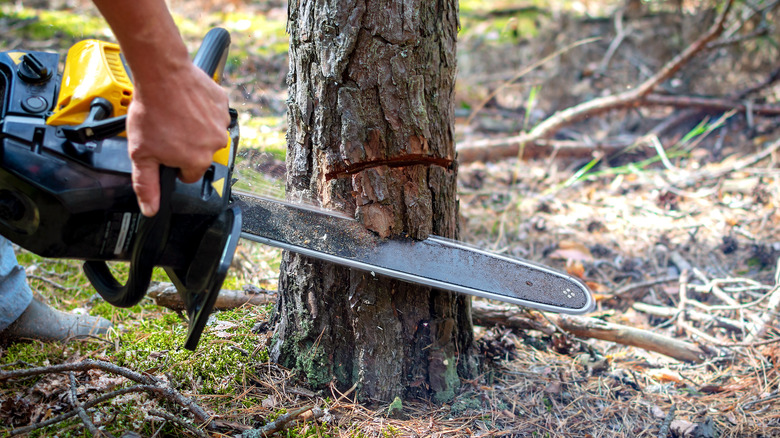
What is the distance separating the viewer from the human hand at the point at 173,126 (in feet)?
3.55

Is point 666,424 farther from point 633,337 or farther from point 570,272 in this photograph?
point 570,272

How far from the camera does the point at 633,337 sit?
2158mm

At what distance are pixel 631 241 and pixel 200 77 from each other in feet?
9.21

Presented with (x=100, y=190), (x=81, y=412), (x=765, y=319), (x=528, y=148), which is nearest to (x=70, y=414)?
(x=81, y=412)

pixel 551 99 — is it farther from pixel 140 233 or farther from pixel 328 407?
pixel 140 233

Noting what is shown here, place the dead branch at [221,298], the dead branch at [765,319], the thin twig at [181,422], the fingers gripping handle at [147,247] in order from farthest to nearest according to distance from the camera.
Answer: the dead branch at [765,319], the dead branch at [221,298], the thin twig at [181,422], the fingers gripping handle at [147,247]

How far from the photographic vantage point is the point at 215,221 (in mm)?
1323

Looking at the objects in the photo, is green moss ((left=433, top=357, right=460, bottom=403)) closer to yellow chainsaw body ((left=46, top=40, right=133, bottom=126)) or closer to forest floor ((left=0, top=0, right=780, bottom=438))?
forest floor ((left=0, top=0, right=780, bottom=438))

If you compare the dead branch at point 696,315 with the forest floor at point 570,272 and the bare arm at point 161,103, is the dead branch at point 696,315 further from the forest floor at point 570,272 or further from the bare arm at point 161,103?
the bare arm at point 161,103

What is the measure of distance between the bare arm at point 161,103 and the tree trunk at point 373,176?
0.41 metres

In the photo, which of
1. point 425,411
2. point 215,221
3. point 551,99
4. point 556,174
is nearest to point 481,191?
point 556,174

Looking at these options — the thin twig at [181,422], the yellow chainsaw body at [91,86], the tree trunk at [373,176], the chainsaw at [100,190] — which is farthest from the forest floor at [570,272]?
the yellow chainsaw body at [91,86]

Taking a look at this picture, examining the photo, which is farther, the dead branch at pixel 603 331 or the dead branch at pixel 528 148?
the dead branch at pixel 528 148

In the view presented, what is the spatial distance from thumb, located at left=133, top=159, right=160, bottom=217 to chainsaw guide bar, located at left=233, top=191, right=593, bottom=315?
45 centimetres
